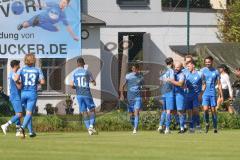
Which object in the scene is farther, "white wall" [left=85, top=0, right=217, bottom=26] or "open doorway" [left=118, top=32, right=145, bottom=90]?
"white wall" [left=85, top=0, right=217, bottom=26]

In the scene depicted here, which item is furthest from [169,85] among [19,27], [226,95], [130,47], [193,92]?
[130,47]

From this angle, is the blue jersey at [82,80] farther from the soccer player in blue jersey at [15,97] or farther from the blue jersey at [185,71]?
the soccer player in blue jersey at [15,97]

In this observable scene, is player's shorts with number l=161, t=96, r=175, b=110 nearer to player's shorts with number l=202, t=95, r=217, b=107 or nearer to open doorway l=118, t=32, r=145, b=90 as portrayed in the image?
player's shorts with number l=202, t=95, r=217, b=107

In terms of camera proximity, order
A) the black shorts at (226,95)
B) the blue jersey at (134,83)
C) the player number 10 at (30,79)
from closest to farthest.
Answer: the player number 10 at (30,79), the blue jersey at (134,83), the black shorts at (226,95)

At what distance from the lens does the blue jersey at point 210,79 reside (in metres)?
25.5

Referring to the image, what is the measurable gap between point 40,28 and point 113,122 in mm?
6773

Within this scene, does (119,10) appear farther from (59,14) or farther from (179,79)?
(179,79)

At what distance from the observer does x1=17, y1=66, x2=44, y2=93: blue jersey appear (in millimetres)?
21688

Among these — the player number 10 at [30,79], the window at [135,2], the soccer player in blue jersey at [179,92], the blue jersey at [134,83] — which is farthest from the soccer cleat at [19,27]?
the player number 10 at [30,79]

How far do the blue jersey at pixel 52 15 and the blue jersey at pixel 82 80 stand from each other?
388 inches

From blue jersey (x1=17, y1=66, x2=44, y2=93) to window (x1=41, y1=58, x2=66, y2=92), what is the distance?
15.7 meters

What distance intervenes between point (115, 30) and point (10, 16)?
11804 millimetres

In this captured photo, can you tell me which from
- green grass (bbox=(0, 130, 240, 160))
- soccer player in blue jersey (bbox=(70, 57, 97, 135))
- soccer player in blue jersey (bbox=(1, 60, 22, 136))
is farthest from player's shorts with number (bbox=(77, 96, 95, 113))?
green grass (bbox=(0, 130, 240, 160))

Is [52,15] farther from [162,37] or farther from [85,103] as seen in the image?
[162,37]
